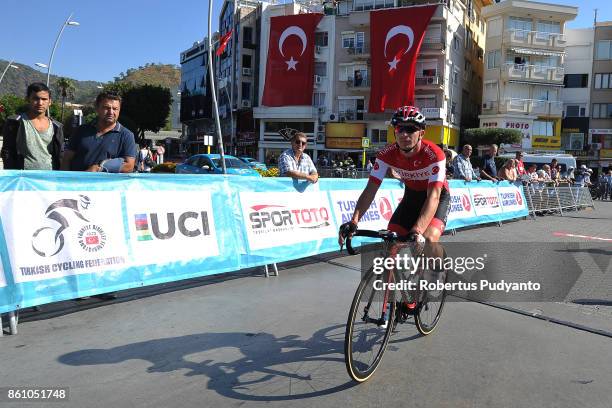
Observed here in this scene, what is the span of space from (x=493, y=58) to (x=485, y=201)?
133 ft

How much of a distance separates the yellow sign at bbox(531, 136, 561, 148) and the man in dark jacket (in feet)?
157

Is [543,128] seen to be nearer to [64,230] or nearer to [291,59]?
[291,59]

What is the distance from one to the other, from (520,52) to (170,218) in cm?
4903

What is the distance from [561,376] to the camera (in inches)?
147

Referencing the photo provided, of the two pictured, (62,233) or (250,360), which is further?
(62,233)

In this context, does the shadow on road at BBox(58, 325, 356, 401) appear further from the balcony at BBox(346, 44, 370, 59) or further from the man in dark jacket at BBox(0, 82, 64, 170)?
the balcony at BBox(346, 44, 370, 59)

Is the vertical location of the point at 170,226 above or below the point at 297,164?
below

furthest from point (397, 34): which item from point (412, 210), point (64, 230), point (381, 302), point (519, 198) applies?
point (381, 302)

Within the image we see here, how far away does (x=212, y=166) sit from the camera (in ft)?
69.9

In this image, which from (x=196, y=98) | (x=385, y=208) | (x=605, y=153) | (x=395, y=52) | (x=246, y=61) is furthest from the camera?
(x=196, y=98)

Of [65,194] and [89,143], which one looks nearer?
[65,194]

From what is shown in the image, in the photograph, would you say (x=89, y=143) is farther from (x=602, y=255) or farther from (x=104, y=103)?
(x=602, y=255)

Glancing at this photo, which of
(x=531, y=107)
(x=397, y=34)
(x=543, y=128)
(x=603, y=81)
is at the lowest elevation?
(x=543, y=128)

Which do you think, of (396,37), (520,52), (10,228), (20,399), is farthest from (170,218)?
(520,52)
